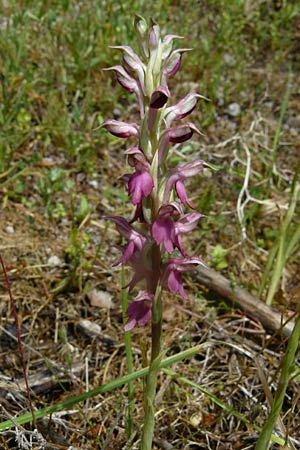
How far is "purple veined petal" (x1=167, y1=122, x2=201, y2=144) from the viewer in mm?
1668

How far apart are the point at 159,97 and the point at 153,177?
0.79 ft

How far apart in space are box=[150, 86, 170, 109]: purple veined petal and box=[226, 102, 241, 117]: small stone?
2.77 m

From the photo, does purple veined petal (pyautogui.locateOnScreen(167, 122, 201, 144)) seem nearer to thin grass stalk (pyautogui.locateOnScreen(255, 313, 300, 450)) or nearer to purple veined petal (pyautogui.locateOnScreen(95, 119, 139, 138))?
purple veined petal (pyautogui.locateOnScreen(95, 119, 139, 138))

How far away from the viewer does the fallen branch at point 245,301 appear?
9.17 feet

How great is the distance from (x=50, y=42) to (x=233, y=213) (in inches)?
75.9

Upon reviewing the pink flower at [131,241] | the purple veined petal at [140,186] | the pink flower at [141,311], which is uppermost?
the purple veined petal at [140,186]

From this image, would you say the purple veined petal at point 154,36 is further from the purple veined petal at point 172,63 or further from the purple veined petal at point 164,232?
the purple veined petal at point 164,232

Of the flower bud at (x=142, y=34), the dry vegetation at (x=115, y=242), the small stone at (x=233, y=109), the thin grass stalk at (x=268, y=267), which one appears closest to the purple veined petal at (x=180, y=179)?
the flower bud at (x=142, y=34)

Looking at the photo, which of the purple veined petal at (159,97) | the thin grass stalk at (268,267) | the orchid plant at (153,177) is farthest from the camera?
the thin grass stalk at (268,267)

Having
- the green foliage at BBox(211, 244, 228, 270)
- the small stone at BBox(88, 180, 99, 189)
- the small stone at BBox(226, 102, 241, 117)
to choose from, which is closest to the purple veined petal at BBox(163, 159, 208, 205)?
the green foliage at BBox(211, 244, 228, 270)

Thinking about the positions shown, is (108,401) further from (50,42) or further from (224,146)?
(50,42)

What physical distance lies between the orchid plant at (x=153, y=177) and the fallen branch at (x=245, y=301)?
110 cm

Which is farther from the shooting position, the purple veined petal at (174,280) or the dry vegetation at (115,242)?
the dry vegetation at (115,242)

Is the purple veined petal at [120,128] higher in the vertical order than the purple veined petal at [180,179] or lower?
higher
